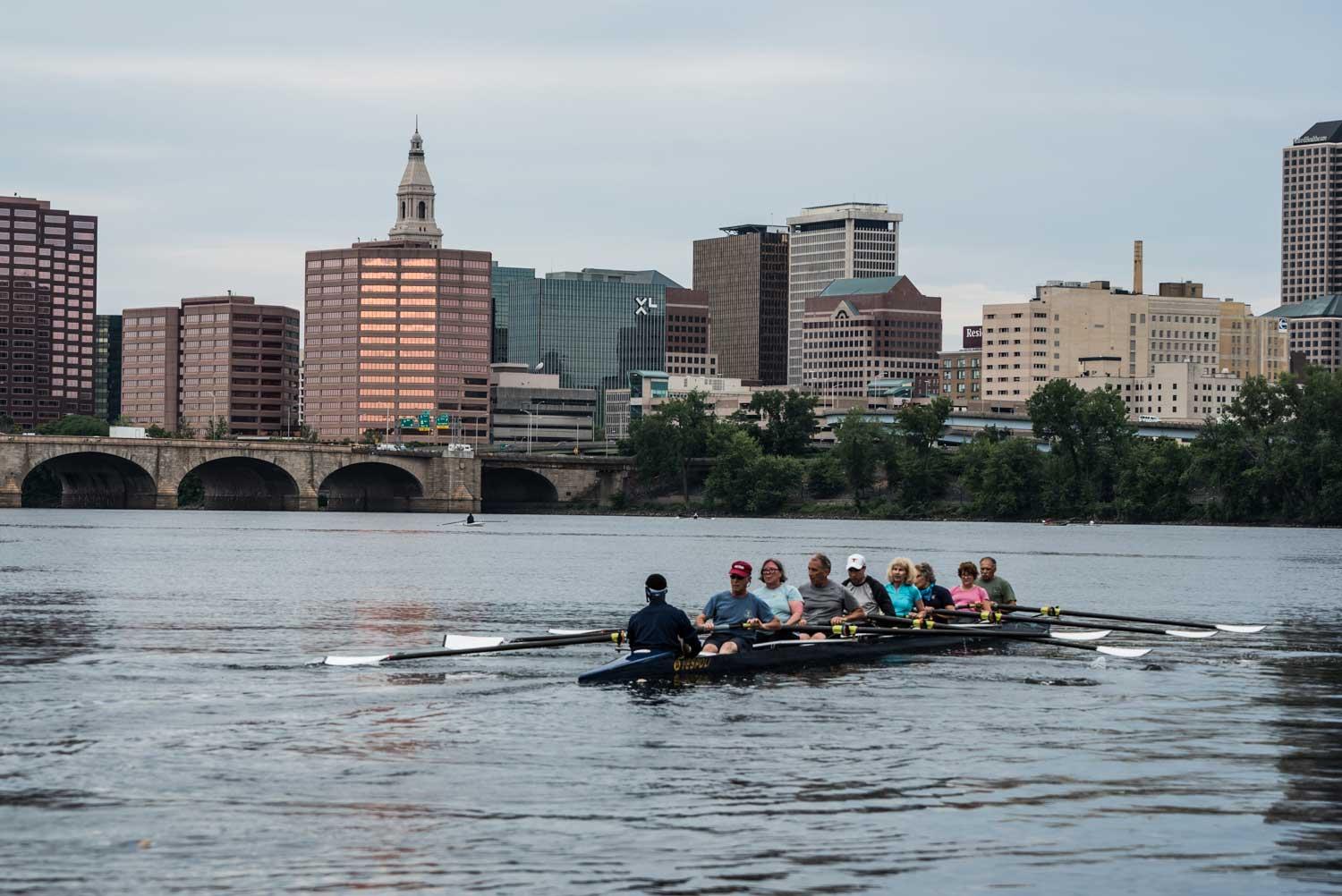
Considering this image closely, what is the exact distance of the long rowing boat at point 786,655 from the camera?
103ft

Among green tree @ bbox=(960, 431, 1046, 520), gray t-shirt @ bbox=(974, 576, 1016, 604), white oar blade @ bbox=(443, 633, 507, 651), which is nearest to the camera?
white oar blade @ bbox=(443, 633, 507, 651)

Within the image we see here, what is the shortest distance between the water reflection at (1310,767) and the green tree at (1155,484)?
132 m

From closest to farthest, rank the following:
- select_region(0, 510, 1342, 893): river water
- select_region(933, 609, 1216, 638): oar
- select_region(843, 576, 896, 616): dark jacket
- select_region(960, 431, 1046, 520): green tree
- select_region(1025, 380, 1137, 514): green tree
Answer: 1. select_region(0, 510, 1342, 893): river water
2. select_region(843, 576, 896, 616): dark jacket
3. select_region(933, 609, 1216, 638): oar
4. select_region(1025, 380, 1137, 514): green tree
5. select_region(960, 431, 1046, 520): green tree

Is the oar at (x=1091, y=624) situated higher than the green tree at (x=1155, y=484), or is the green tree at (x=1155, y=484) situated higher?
the green tree at (x=1155, y=484)

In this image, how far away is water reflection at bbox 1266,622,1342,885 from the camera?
1870 centimetres

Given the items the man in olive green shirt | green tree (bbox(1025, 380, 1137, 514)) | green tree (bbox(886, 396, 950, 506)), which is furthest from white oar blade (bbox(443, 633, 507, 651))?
green tree (bbox(886, 396, 950, 506))

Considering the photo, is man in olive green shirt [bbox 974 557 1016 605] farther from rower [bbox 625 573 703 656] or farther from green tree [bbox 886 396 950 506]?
green tree [bbox 886 396 950 506]

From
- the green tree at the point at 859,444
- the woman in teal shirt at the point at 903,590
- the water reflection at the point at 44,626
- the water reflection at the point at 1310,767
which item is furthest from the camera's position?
the green tree at the point at 859,444

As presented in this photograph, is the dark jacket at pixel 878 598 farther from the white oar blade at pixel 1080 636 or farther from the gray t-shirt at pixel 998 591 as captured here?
the gray t-shirt at pixel 998 591

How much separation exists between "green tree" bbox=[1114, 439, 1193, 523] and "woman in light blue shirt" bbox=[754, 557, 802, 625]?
13709cm

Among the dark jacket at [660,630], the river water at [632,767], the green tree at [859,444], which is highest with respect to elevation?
the green tree at [859,444]

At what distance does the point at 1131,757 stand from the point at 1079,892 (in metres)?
8.10

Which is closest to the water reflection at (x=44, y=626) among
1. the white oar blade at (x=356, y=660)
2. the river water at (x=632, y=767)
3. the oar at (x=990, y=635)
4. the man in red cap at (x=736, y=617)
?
the river water at (x=632, y=767)

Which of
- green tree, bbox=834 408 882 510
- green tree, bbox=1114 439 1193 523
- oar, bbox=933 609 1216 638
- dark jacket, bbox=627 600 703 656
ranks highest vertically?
green tree, bbox=834 408 882 510
